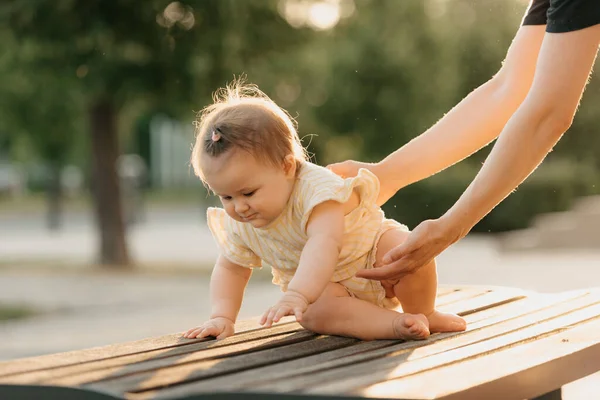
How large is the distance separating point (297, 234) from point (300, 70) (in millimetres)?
12323

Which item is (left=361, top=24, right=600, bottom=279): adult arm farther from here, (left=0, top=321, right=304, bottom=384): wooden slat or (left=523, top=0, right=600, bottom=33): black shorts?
(left=0, top=321, right=304, bottom=384): wooden slat

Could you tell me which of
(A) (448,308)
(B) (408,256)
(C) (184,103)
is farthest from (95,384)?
(C) (184,103)

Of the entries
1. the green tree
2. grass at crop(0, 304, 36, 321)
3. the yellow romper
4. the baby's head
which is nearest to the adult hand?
the yellow romper

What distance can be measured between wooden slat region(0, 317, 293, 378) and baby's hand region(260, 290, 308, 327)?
266 millimetres

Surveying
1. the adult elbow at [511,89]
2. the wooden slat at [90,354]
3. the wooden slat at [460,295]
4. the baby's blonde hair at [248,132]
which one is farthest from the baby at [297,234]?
the adult elbow at [511,89]

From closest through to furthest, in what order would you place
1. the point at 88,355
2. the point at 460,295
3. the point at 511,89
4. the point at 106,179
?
the point at 88,355
the point at 511,89
the point at 460,295
the point at 106,179

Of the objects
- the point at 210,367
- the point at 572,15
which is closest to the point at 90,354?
the point at 210,367

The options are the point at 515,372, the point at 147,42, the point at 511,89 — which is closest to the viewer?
the point at 515,372

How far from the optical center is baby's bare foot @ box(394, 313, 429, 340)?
8.31 ft

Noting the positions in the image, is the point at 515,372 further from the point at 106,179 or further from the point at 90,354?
the point at 106,179

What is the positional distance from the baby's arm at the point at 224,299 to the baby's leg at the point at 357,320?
21 cm

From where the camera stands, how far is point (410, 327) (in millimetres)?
2533

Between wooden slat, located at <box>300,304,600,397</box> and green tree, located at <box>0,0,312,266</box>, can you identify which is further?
green tree, located at <box>0,0,312,266</box>

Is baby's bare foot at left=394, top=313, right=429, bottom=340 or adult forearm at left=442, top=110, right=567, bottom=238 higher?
adult forearm at left=442, top=110, right=567, bottom=238
